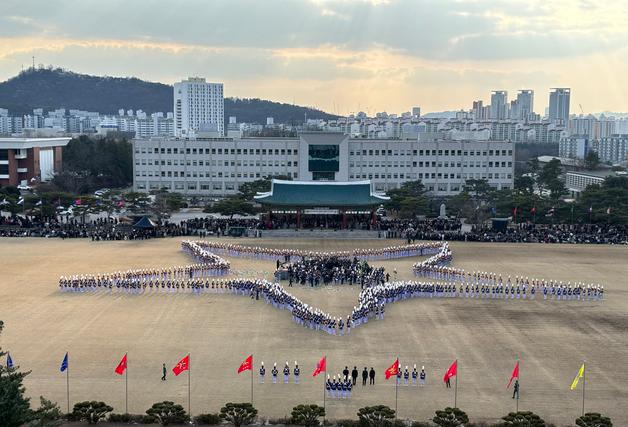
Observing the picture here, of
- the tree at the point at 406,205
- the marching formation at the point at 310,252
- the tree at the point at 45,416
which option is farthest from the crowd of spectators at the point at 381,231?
the tree at the point at 45,416

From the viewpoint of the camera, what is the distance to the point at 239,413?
18922 mm

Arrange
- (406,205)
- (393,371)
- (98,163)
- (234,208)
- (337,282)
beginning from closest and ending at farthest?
(393,371) < (337,282) < (234,208) < (406,205) < (98,163)

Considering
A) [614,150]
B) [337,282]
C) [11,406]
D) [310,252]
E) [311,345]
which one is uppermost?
[614,150]

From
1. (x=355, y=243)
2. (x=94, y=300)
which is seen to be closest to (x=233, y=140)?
(x=355, y=243)

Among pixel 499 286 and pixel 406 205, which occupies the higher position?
pixel 406 205

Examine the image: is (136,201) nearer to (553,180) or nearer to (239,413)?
(553,180)

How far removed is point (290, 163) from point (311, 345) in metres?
54.9

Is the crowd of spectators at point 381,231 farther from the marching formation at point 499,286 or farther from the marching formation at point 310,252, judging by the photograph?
the marching formation at point 499,286

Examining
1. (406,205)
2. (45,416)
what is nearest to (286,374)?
(45,416)

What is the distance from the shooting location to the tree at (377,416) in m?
18.7

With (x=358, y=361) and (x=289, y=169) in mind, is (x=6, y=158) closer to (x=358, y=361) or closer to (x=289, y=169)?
(x=289, y=169)

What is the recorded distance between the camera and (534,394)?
21.8 metres

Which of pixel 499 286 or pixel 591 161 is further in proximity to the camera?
pixel 591 161

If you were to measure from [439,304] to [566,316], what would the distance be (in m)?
5.95
